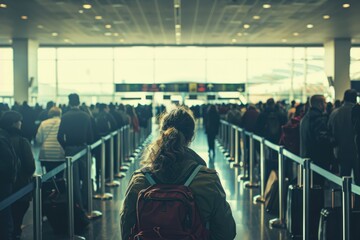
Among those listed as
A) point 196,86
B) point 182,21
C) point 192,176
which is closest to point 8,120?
point 192,176

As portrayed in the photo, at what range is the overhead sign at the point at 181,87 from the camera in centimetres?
3488

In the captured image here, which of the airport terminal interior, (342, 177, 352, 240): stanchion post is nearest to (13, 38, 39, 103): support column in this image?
the airport terminal interior

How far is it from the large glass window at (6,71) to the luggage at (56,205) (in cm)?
3051

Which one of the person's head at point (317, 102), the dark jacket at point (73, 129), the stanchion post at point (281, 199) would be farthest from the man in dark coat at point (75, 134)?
the person's head at point (317, 102)

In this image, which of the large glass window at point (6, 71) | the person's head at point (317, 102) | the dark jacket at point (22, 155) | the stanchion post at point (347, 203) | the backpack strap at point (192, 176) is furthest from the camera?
the large glass window at point (6, 71)

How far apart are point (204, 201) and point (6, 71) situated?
3584 cm

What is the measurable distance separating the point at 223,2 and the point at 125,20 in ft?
19.4

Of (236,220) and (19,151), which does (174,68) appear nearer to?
(236,220)

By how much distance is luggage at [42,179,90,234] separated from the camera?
6762 mm

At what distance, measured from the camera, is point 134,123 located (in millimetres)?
18328

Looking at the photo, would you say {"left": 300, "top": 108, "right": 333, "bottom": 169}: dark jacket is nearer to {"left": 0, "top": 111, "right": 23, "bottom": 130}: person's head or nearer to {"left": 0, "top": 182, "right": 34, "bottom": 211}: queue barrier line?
{"left": 0, "top": 111, "right": 23, "bottom": 130}: person's head

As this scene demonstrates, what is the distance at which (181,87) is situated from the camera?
1390 inches

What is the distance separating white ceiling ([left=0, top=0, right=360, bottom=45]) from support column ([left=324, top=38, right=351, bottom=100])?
686mm

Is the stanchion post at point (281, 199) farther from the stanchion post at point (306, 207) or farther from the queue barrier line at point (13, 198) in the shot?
the queue barrier line at point (13, 198)
